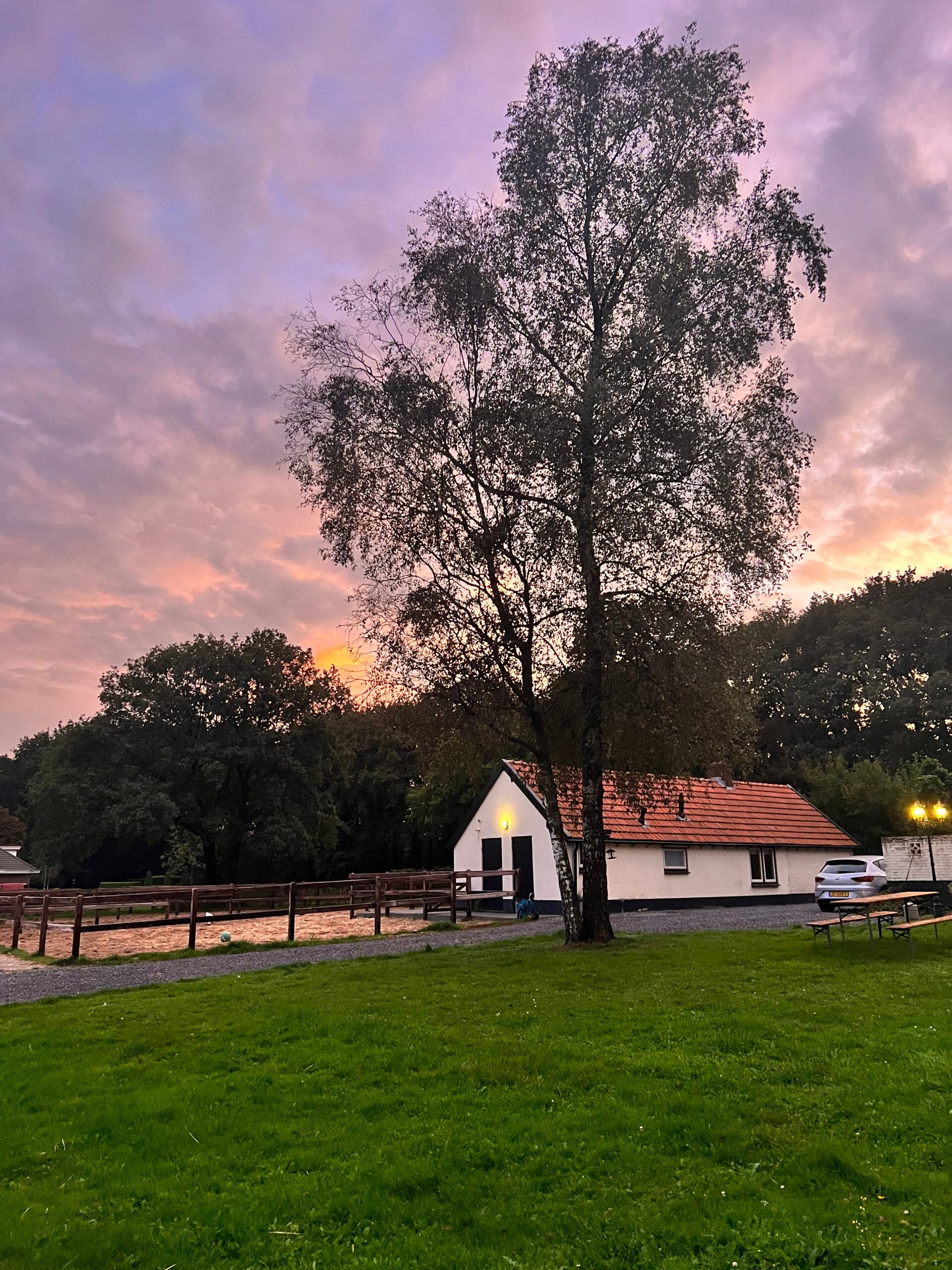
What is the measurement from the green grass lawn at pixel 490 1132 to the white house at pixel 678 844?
61.1ft

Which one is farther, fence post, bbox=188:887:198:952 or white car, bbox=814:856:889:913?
white car, bbox=814:856:889:913

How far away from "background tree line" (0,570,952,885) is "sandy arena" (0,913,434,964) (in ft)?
25.1

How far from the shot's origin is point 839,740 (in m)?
57.4

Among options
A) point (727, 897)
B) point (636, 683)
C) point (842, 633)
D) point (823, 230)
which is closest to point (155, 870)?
point (727, 897)

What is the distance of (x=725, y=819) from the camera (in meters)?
34.5

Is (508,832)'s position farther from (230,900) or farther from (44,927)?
(44,927)

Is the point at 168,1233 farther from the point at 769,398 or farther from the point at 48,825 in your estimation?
the point at 48,825

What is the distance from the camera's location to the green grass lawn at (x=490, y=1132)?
4.74m

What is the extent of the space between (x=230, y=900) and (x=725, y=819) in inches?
795

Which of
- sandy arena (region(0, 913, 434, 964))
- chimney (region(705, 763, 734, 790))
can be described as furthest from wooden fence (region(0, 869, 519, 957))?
chimney (region(705, 763, 734, 790))

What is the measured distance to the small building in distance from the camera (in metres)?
34.6

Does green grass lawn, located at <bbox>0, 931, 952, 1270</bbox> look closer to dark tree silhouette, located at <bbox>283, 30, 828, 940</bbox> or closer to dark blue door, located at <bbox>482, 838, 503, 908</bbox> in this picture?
dark tree silhouette, located at <bbox>283, 30, 828, 940</bbox>

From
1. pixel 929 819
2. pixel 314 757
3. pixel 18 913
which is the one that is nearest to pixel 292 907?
pixel 18 913

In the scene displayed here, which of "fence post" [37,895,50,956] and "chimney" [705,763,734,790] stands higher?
"chimney" [705,763,734,790]
